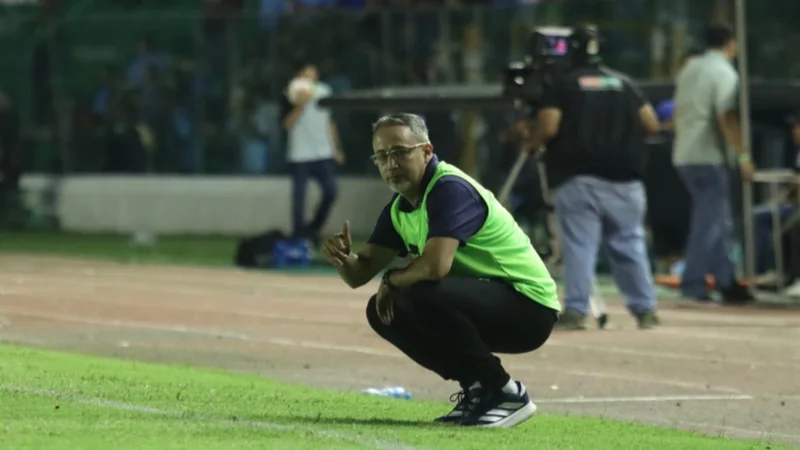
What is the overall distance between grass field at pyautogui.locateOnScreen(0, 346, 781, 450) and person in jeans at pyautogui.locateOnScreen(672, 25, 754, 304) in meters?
7.93

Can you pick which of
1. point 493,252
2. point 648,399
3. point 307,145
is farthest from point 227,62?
point 493,252

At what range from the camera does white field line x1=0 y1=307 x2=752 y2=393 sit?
12719mm

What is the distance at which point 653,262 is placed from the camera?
22.1 metres

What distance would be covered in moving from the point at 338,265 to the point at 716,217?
986cm

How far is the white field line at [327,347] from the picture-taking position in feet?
41.7

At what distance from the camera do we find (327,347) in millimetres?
14680

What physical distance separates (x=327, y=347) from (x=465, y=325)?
17.8 feet

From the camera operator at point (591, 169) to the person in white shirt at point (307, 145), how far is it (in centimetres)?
864

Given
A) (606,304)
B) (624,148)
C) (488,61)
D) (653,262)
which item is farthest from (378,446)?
(488,61)

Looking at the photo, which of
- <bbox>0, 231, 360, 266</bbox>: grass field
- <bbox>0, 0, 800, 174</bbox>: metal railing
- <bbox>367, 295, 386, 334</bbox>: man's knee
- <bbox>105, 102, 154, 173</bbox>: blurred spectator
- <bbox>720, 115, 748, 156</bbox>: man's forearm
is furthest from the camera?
<bbox>105, 102, 154, 173</bbox>: blurred spectator

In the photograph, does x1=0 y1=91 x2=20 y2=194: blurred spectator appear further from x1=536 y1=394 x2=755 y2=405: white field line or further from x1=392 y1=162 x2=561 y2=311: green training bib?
x1=392 y1=162 x2=561 y2=311: green training bib

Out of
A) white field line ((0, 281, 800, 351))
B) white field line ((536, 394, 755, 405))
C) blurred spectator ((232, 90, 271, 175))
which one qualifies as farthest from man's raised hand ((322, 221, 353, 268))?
blurred spectator ((232, 90, 271, 175))

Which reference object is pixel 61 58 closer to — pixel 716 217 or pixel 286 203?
pixel 286 203

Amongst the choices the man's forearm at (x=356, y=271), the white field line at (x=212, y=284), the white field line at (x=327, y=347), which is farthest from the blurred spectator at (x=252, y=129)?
the man's forearm at (x=356, y=271)
